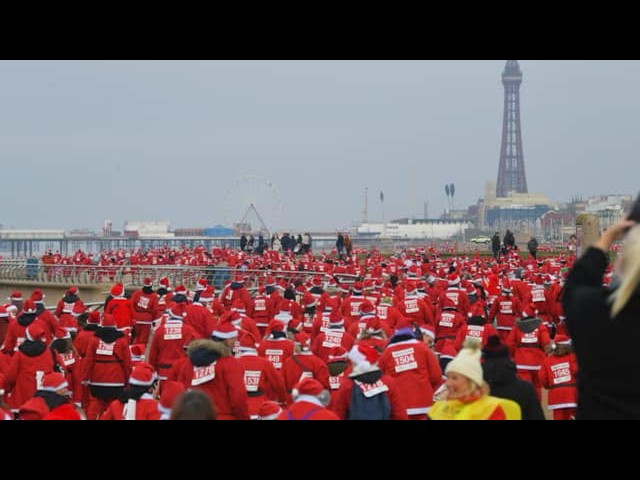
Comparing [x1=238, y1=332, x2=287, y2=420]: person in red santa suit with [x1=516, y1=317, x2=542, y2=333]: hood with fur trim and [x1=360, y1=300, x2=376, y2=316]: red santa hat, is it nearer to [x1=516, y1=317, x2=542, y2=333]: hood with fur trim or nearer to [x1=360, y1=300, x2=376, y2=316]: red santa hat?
[x1=516, y1=317, x2=542, y2=333]: hood with fur trim

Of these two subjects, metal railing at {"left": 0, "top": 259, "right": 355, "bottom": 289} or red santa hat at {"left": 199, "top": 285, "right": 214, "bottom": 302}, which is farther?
metal railing at {"left": 0, "top": 259, "right": 355, "bottom": 289}

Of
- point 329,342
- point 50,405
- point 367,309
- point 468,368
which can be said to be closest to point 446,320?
point 367,309

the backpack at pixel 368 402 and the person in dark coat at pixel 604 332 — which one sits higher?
the person in dark coat at pixel 604 332

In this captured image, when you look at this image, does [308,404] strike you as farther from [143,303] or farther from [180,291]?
[143,303]

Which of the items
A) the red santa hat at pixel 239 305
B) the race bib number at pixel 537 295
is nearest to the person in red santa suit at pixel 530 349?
the race bib number at pixel 537 295

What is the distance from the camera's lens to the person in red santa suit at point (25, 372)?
9.41 metres

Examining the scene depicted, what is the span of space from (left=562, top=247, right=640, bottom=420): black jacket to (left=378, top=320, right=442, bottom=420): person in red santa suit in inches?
179

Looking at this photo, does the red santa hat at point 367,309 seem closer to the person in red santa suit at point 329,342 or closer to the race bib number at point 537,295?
the person in red santa suit at point 329,342

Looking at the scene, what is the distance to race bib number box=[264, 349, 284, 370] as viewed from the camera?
918 cm

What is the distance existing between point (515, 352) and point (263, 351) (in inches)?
125

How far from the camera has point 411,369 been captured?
780 cm

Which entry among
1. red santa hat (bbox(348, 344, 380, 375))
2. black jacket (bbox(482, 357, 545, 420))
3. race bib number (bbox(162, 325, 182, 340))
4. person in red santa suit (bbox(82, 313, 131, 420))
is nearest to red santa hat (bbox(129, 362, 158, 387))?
red santa hat (bbox(348, 344, 380, 375))

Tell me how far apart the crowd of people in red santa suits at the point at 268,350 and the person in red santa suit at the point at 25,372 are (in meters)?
0.01
